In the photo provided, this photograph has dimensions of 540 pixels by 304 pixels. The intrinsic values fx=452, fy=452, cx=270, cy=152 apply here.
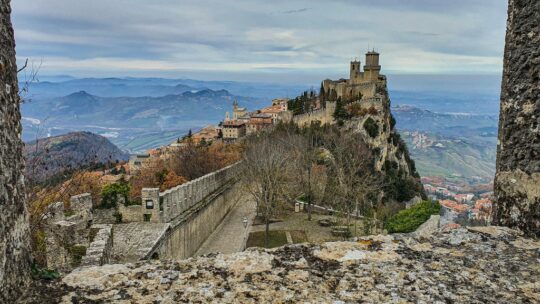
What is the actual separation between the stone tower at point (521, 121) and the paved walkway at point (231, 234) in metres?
15.3

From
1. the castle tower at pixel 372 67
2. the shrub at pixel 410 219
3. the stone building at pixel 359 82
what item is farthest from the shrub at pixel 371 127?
the shrub at pixel 410 219

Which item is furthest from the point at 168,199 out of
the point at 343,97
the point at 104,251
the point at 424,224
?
the point at 343,97

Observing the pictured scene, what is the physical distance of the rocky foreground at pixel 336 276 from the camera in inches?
85.4

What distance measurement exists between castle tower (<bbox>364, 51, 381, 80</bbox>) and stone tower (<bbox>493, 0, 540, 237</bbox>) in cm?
6923

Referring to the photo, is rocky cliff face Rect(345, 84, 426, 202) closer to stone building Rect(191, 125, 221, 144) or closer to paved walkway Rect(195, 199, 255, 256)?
stone building Rect(191, 125, 221, 144)

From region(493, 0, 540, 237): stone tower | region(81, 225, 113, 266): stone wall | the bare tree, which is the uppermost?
region(493, 0, 540, 237): stone tower

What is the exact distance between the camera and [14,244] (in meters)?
2.20

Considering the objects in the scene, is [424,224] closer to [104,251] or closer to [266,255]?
[104,251]

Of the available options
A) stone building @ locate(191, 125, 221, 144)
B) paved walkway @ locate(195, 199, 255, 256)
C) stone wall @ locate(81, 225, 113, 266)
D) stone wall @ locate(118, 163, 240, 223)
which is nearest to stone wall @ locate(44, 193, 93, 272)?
stone wall @ locate(81, 225, 113, 266)

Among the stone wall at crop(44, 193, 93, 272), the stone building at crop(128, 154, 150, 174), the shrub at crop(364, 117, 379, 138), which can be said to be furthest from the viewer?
the shrub at crop(364, 117, 379, 138)

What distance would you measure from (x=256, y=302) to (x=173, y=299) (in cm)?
40

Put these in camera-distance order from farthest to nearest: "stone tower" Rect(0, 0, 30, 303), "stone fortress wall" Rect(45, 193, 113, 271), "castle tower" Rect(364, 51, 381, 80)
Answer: "castle tower" Rect(364, 51, 381, 80), "stone fortress wall" Rect(45, 193, 113, 271), "stone tower" Rect(0, 0, 30, 303)

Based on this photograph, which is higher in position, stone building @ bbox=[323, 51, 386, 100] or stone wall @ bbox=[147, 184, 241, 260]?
stone building @ bbox=[323, 51, 386, 100]

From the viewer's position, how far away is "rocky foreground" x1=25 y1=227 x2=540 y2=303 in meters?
2.17
